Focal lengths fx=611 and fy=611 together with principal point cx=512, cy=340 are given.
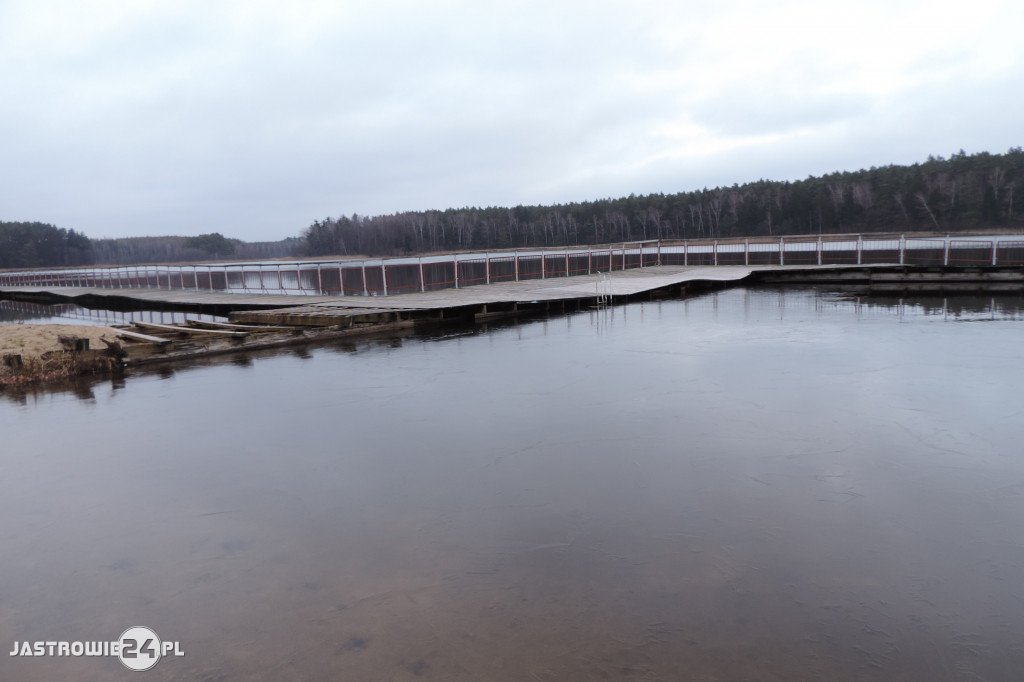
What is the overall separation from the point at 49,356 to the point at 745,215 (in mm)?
116781

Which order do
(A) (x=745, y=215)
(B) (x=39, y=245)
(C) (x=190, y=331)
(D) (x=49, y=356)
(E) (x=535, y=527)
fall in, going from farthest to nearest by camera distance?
(B) (x=39, y=245) → (A) (x=745, y=215) → (C) (x=190, y=331) → (D) (x=49, y=356) → (E) (x=535, y=527)

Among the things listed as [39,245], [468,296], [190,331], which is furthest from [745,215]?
[39,245]

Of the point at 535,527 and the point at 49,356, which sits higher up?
the point at 49,356

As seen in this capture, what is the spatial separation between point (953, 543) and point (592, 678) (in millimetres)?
3351

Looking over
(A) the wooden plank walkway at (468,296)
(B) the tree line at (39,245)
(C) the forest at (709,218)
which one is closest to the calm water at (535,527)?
(A) the wooden plank walkway at (468,296)

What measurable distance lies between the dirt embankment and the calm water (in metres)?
2.03

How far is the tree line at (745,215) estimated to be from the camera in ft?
302

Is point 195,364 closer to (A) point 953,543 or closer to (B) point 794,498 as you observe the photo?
(B) point 794,498

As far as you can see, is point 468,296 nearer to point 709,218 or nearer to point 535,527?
point 535,527

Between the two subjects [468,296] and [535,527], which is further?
[468,296]

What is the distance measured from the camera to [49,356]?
41.8 feet

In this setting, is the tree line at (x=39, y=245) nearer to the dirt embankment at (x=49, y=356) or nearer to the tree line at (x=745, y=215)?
the tree line at (x=745, y=215)

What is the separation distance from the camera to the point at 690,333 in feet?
51.7

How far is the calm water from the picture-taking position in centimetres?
365
